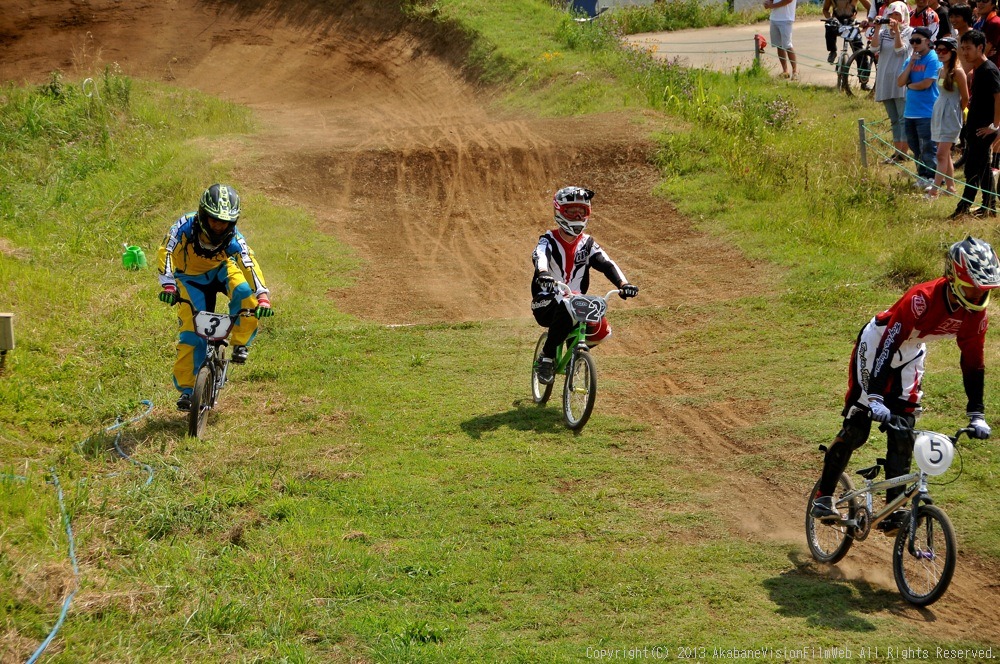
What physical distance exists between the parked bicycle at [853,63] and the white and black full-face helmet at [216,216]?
15.4 metres

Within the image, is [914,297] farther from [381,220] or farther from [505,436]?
[381,220]

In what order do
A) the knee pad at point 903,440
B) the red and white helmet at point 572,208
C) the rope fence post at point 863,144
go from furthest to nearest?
the rope fence post at point 863,144 < the red and white helmet at point 572,208 < the knee pad at point 903,440

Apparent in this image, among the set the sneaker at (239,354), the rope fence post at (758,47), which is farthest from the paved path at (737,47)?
the sneaker at (239,354)

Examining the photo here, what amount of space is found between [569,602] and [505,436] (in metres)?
2.90

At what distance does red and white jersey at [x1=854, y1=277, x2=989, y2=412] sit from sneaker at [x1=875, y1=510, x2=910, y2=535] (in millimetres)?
757

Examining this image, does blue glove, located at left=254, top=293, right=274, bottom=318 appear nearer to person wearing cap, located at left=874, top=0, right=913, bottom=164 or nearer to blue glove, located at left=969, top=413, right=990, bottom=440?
blue glove, located at left=969, top=413, right=990, bottom=440

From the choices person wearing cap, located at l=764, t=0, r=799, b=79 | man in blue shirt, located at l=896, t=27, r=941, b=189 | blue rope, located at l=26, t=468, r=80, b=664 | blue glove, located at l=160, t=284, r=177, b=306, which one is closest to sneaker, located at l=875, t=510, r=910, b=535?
blue rope, located at l=26, t=468, r=80, b=664

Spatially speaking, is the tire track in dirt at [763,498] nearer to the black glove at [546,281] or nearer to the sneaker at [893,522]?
the sneaker at [893,522]

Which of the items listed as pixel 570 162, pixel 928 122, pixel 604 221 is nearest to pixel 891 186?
pixel 928 122

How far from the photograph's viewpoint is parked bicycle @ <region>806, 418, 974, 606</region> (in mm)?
5965

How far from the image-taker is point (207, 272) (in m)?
9.41

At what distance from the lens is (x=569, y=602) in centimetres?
657

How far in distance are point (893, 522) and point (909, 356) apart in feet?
3.65

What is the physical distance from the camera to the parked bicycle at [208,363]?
8966 mm
